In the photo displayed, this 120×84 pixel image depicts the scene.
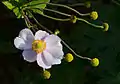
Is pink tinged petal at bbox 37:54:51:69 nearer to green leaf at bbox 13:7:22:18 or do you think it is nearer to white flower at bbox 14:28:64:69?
white flower at bbox 14:28:64:69

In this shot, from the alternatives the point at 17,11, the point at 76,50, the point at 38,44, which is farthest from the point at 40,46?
the point at 76,50

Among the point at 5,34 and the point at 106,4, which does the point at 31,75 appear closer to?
the point at 5,34

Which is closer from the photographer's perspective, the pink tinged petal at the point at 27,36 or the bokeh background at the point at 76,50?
the pink tinged petal at the point at 27,36

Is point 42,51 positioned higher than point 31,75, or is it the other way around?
point 42,51

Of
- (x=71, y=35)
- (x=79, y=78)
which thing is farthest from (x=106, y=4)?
(x=79, y=78)

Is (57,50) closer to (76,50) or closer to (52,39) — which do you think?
(52,39)

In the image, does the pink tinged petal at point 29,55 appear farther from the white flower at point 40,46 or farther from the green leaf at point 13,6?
the green leaf at point 13,6

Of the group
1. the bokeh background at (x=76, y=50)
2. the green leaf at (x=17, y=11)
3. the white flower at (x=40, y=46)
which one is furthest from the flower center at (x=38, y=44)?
the bokeh background at (x=76, y=50)

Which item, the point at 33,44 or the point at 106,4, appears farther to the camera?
the point at 106,4
